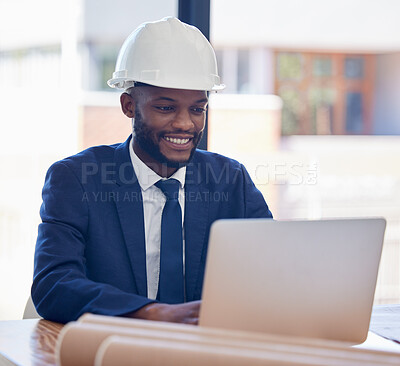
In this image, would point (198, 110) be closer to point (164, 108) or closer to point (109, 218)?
point (164, 108)

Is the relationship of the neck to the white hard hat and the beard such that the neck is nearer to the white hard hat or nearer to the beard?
the beard

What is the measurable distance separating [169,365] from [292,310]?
32 centimetres

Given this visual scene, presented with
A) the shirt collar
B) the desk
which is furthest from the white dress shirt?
the desk

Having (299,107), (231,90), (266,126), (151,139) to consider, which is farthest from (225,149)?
(151,139)

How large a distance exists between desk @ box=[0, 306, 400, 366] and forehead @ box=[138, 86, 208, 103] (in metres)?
0.65

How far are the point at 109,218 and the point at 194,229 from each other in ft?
0.76

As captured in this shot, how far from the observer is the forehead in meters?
1.81

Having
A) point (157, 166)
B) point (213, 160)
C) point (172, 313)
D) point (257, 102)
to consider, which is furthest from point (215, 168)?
point (257, 102)

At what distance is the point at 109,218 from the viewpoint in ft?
5.89

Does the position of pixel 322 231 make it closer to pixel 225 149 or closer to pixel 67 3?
pixel 67 3

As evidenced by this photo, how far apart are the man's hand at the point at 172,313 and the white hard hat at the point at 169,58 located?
2.15 ft

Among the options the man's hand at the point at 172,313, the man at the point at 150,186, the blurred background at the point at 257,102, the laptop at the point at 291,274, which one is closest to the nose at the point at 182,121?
the man at the point at 150,186

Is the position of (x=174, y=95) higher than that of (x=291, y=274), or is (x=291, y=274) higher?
(x=174, y=95)

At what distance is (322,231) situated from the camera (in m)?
1.12
